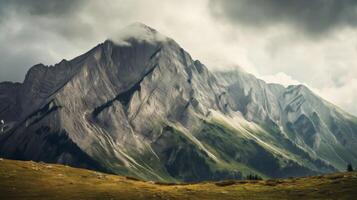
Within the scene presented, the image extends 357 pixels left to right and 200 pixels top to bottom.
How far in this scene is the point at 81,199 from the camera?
9738 cm

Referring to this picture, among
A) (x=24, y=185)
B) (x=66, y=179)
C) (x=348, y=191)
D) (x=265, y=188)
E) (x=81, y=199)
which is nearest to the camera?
(x=81, y=199)

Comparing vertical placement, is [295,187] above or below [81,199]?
above

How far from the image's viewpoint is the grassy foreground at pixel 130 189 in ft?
337

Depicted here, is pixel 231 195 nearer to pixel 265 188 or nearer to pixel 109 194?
pixel 265 188

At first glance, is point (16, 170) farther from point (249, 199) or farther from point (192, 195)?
point (249, 199)

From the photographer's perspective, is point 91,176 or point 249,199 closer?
point 249,199

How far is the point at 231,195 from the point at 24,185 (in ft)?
157

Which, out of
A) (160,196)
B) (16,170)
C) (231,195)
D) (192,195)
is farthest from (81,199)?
(16,170)

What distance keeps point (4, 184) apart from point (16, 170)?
75.7 feet

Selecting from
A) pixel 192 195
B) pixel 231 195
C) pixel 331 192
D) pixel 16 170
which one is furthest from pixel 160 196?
pixel 16 170

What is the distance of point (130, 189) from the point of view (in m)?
118

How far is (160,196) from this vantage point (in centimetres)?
10556

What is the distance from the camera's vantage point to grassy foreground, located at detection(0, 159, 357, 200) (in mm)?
102625

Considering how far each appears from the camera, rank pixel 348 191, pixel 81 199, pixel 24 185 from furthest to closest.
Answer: pixel 24 185 < pixel 348 191 < pixel 81 199
